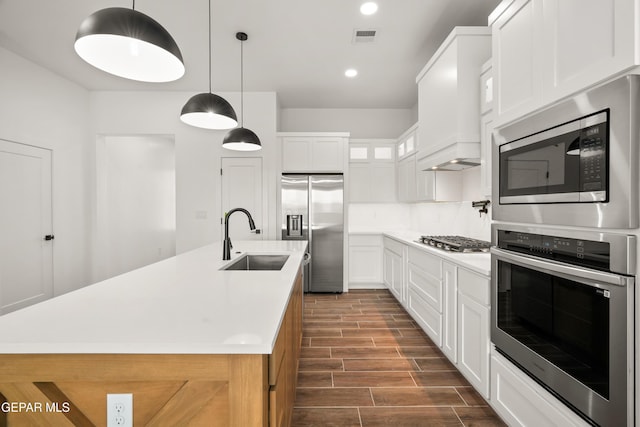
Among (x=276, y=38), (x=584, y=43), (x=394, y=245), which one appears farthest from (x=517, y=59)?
(x=394, y=245)

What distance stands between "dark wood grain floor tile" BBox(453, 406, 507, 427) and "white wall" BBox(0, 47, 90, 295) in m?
4.94

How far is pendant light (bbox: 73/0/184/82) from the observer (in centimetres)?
116

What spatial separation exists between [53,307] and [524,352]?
6.73ft

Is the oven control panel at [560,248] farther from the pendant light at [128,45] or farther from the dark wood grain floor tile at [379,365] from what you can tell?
the pendant light at [128,45]

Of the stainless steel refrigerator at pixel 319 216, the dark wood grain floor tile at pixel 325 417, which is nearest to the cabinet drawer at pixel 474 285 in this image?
the dark wood grain floor tile at pixel 325 417

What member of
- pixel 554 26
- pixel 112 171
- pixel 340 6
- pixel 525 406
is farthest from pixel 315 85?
pixel 525 406

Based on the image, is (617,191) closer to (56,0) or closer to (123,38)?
(123,38)

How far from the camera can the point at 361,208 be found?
5395 mm

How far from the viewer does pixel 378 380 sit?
2252 millimetres

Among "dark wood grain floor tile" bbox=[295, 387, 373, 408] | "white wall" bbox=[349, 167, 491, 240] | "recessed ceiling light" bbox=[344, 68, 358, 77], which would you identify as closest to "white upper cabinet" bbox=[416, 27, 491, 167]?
"white wall" bbox=[349, 167, 491, 240]

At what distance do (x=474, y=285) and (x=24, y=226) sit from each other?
484cm

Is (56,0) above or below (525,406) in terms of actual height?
above

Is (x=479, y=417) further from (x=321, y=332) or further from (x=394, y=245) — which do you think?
(x=394, y=245)

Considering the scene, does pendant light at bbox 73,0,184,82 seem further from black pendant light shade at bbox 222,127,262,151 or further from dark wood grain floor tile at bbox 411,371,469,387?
dark wood grain floor tile at bbox 411,371,469,387
